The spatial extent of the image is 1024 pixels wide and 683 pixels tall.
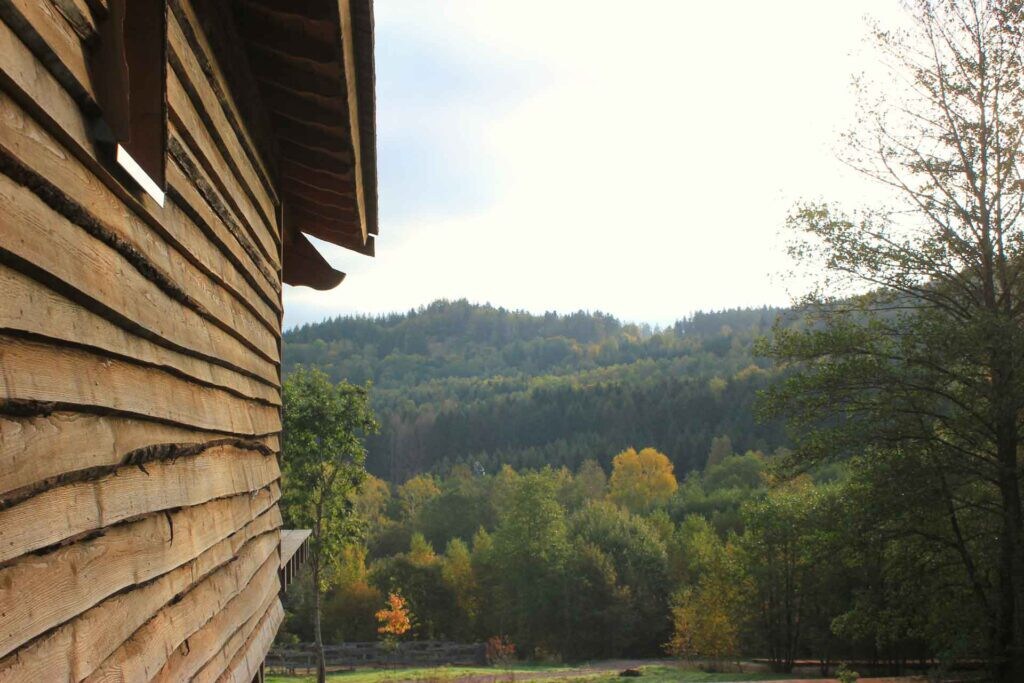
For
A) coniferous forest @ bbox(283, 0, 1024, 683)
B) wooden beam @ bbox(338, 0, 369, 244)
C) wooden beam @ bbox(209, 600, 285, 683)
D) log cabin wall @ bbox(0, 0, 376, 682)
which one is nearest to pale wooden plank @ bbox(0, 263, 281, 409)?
log cabin wall @ bbox(0, 0, 376, 682)

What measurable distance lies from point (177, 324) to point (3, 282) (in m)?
1.38

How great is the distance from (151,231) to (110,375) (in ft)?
2.09

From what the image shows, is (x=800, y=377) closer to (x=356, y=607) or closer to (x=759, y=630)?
(x=759, y=630)

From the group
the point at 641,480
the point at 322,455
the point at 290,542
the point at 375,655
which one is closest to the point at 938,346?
the point at 290,542

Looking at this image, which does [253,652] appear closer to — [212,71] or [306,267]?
[212,71]

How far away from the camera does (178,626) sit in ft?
Answer: 9.77

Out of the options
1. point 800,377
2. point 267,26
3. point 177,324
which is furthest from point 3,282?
point 800,377

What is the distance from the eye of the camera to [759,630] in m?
37.0

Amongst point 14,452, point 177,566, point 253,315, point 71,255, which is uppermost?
point 253,315

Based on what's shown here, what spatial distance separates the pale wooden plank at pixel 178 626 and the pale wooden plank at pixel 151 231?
989mm

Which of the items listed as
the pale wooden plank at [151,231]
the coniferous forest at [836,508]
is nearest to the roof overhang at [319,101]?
the pale wooden plank at [151,231]

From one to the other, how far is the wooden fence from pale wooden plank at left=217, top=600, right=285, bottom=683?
34.7m

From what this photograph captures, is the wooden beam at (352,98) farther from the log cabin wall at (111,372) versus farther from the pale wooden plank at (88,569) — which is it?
the pale wooden plank at (88,569)

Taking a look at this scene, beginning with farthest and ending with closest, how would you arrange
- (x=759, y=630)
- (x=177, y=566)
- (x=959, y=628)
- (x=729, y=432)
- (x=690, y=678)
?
(x=729, y=432), (x=759, y=630), (x=690, y=678), (x=959, y=628), (x=177, y=566)
